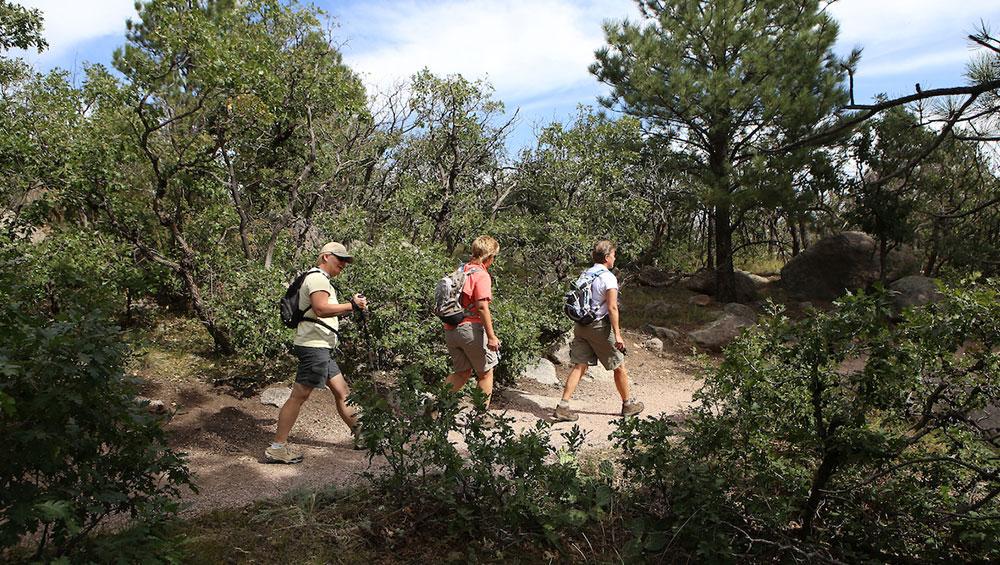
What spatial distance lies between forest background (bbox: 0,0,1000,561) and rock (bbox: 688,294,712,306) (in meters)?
0.43

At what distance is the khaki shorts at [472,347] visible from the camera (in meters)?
4.91

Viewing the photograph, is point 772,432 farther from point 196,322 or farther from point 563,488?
point 196,322

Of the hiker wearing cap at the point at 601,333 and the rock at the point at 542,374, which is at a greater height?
the hiker wearing cap at the point at 601,333

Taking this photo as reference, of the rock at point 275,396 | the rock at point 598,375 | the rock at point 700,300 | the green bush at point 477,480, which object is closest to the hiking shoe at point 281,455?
the green bush at point 477,480

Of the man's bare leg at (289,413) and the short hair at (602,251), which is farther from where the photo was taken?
the short hair at (602,251)

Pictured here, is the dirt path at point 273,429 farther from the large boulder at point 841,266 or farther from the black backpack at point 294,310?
the large boulder at point 841,266

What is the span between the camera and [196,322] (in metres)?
8.64

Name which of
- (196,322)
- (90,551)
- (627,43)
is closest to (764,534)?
(90,551)

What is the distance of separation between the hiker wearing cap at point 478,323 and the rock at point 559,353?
3786mm

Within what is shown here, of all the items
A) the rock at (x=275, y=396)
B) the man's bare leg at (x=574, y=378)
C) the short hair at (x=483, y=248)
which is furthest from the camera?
the rock at (x=275, y=396)

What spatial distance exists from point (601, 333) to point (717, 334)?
220 inches

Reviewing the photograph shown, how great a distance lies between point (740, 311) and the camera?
12.0 meters

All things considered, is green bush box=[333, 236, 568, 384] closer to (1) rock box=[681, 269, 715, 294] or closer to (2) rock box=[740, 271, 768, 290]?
(1) rock box=[681, 269, 715, 294]

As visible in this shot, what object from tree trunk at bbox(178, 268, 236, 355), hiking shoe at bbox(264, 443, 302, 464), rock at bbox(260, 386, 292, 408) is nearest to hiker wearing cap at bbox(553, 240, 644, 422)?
hiking shoe at bbox(264, 443, 302, 464)
